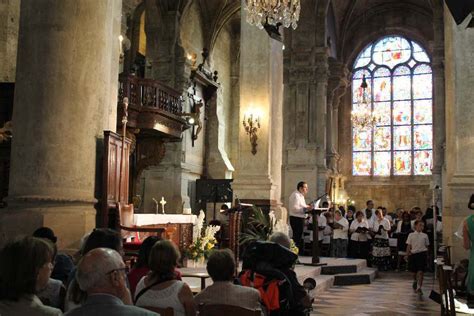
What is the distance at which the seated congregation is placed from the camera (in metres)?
2.50

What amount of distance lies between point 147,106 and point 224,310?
11.8 m

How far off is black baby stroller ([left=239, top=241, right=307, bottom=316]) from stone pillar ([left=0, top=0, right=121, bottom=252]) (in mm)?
2339

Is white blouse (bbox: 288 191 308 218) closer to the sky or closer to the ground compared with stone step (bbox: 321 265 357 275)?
closer to the sky

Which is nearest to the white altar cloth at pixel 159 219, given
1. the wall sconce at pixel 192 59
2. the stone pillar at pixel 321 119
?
the stone pillar at pixel 321 119

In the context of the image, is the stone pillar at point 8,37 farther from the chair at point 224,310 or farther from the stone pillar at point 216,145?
the stone pillar at point 216,145

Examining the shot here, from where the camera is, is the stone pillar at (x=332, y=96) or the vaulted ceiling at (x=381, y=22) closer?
the stone pillar at (x=332, y=96)

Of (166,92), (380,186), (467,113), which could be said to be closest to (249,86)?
(166,92)

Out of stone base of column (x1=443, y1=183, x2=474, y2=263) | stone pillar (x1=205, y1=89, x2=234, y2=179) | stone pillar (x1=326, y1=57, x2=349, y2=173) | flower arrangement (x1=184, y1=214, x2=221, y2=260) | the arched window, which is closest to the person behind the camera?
flower arrangement (x1=184, y1=214, x2=221, y2=260)

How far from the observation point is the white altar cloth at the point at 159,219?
8.95 metres

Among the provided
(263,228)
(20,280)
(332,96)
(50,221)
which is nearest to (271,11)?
(263,228)

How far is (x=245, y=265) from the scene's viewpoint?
14.4 feet

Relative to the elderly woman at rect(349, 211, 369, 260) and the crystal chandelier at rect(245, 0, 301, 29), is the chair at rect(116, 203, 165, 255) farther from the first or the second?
the elderly woman at rect(349, 211, 369, 260)

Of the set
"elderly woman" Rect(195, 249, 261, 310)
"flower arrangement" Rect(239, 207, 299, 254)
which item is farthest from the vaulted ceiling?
"elderly woman" Rect(195, 249, 261, 310)

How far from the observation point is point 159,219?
32.8 ft
